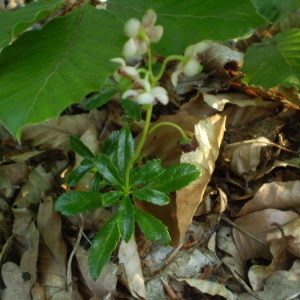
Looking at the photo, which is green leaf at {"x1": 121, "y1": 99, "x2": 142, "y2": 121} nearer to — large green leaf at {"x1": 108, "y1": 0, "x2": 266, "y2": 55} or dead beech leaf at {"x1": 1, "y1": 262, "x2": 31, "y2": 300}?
large green leaf at {"x1": 108, "y1": 0, "x2": 266, "y2": 55}

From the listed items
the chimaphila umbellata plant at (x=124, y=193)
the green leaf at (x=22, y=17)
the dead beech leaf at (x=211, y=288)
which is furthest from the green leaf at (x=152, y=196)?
the green leaf at (x=22, y=17)

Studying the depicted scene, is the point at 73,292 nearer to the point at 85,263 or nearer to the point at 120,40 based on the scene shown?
the point at 85,263

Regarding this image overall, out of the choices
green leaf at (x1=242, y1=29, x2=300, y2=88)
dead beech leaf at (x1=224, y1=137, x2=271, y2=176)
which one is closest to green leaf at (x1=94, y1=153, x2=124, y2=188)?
dead beech leaf at (x1=224, y1=137, x2=271, y2=176)

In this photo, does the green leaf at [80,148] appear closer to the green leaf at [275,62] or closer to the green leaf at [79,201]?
the green leaf at [79,201]

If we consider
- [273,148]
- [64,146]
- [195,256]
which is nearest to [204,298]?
[195,256]

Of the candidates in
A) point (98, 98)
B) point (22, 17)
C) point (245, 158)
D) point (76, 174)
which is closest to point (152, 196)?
point (76, 174)

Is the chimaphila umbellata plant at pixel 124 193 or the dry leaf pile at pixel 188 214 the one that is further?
the dry leaf pile at pixel 188 214
